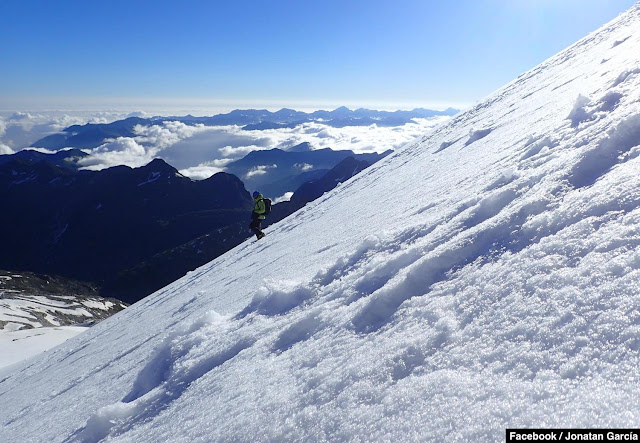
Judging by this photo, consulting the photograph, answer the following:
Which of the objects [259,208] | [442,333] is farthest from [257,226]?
[442,333]

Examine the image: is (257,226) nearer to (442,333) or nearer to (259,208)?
(259,208)

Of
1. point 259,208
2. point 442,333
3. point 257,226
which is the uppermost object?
point 442,333

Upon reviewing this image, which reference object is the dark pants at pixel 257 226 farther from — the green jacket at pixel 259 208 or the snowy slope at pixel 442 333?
the snowy slope at pixel 442 333

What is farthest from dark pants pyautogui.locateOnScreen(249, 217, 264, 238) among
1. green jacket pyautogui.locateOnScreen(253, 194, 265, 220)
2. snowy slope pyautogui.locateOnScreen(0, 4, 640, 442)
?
snowy slope pyautogui.locateOnScreen(0, 4, 640, 442)

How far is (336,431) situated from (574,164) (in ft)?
16.2

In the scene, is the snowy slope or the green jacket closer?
the snowy slope

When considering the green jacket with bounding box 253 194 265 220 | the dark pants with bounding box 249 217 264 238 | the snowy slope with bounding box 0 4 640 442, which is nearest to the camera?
the snowy slope with bounding box 0 4 640 442

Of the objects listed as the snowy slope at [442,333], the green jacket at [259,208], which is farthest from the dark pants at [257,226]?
the snowy slope at [442,333]

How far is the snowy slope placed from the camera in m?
2.70

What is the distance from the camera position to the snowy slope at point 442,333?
270 cm

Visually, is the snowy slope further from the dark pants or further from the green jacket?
the green jacket

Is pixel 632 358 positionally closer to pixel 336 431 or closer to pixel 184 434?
pixel 336 431

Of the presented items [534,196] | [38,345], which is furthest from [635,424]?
[38,345]

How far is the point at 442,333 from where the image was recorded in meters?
3.60
